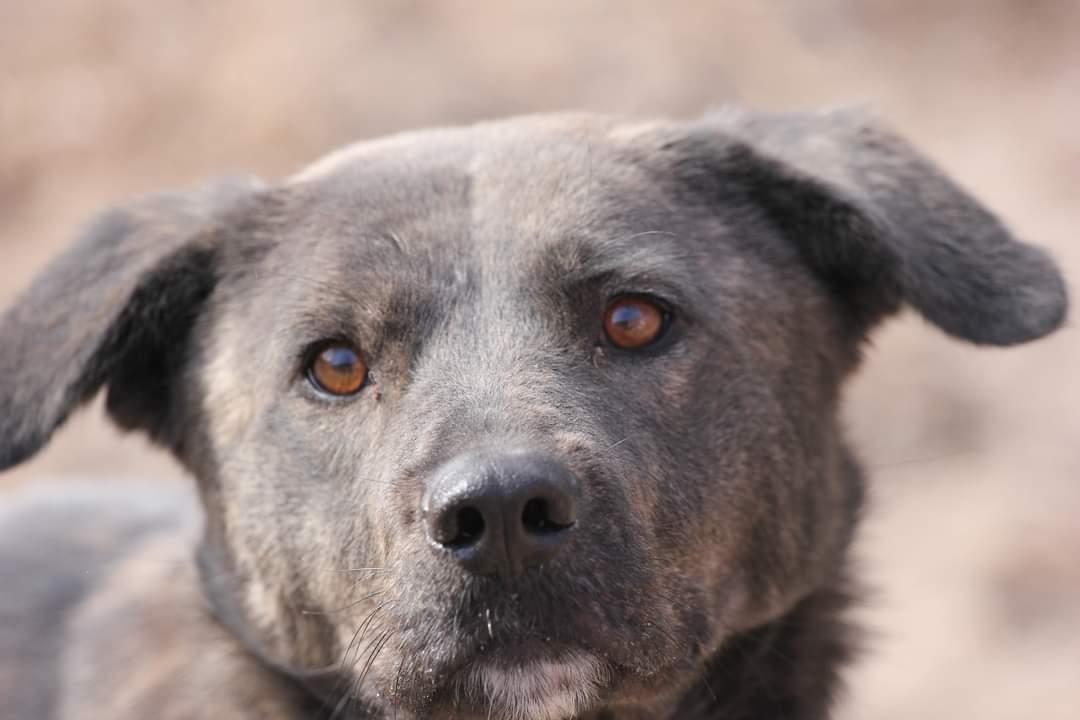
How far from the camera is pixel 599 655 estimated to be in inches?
111

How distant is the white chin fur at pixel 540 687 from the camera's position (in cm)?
279

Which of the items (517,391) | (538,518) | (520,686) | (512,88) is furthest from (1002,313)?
(512,88)

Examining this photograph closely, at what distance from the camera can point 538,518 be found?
2709 millimetres

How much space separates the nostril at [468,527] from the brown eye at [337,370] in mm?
652

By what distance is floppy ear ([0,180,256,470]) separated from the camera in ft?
11.1

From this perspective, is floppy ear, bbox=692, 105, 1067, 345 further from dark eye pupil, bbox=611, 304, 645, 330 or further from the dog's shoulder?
the dog's shoulder

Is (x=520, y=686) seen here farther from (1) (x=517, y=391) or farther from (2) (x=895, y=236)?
(2) (x=895, y=236)

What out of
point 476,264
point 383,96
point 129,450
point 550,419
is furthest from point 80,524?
point 383,96

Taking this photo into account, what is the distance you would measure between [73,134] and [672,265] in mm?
6689

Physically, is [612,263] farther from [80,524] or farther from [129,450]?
[129,450]

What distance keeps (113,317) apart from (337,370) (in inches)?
22.1

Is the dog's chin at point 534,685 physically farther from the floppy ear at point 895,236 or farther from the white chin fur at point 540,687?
the floppy ear at point 895,236

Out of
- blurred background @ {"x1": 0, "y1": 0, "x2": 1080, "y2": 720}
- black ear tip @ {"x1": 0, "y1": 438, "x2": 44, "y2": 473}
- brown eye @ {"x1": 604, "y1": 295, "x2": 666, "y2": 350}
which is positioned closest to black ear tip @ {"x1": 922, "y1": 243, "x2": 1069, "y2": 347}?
brown eye @ {"x1": 604, "y1": 295, "x2": 666, "y2": 350}

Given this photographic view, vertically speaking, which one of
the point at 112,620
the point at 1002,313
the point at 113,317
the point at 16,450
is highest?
the point at 1002,313
